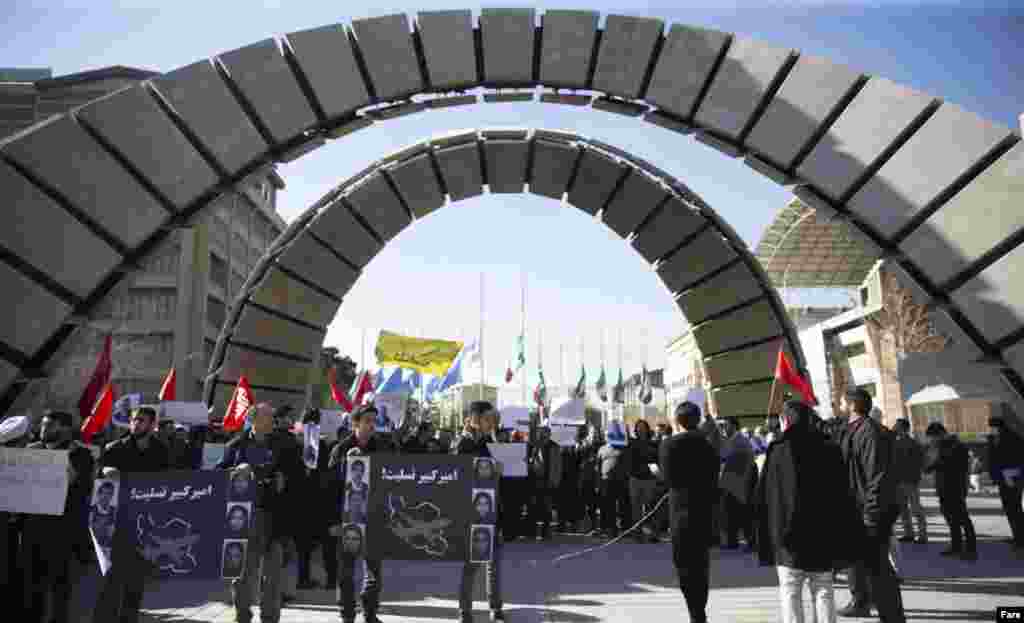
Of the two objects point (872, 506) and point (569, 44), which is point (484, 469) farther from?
point (569, 44)

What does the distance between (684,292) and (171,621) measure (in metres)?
10.8

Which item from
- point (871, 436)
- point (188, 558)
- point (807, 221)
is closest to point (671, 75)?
point (871, 436)

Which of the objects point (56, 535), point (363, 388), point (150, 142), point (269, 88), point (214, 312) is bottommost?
point (56, 535)

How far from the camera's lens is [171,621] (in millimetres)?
7527

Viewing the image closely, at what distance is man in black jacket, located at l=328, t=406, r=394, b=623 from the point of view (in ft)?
21.8

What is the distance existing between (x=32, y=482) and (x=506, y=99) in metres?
7.08

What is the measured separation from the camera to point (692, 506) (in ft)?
21.5

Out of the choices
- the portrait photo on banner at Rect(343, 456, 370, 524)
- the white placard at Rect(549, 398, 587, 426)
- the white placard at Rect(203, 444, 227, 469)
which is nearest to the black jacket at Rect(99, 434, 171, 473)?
the portrait photo on banner at Rect(343, 456, 370, 524)

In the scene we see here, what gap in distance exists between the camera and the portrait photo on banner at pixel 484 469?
6.91 metres

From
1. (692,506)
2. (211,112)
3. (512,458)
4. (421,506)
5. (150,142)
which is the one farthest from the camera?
(512,458)

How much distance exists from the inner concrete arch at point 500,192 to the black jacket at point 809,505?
29.2 feet

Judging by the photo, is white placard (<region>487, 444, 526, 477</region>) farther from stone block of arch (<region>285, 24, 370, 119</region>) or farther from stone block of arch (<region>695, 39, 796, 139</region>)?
stone block of arch (<region>695, 39, 796, 139</region>)

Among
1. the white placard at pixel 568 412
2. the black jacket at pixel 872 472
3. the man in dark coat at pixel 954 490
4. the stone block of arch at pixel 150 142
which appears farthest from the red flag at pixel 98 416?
the man in dark coat at pixel 954 490

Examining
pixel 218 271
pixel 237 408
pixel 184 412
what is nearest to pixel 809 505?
pixel 237 408
